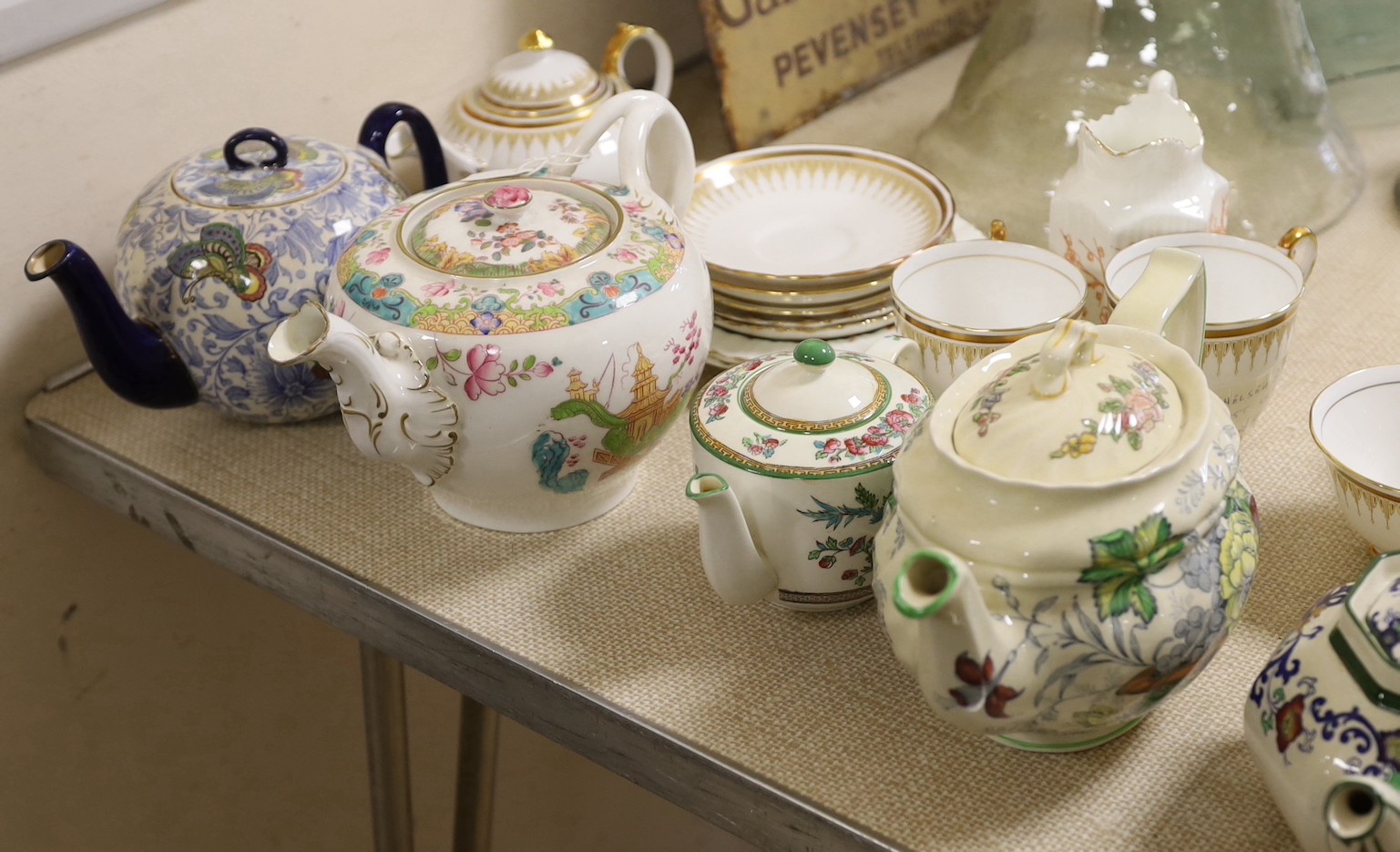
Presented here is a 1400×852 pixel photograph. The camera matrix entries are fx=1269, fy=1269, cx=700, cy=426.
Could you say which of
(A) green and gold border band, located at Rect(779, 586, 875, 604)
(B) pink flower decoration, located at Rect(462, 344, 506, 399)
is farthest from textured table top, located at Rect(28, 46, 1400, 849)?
(B) pink flower decoration, located at Rect(462, 344, 506, 399)

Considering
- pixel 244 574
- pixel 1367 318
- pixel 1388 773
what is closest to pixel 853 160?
pixel 1367 318

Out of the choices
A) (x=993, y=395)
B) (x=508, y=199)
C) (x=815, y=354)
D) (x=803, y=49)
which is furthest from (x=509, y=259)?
(x=803, y=49)

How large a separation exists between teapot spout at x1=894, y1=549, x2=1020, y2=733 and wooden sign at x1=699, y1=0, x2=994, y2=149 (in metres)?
0.73

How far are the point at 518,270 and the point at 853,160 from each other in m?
0.43

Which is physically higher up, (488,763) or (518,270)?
(518,270)

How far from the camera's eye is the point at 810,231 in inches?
39.5

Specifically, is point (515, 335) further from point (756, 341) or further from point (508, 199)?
point (756, 341)

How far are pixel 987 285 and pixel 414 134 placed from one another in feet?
1.38

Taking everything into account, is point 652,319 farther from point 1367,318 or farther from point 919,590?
point 1367,318

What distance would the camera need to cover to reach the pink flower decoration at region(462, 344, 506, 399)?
2.15 ft

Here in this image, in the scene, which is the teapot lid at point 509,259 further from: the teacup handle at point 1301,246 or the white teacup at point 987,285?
the teacup handle at point 1301,246

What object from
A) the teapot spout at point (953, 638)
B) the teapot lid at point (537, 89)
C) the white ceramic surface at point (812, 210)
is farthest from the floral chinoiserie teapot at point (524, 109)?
the teapot spout at point (953, 638)

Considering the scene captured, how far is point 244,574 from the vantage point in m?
0.82

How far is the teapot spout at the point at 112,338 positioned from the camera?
76 centimetres
